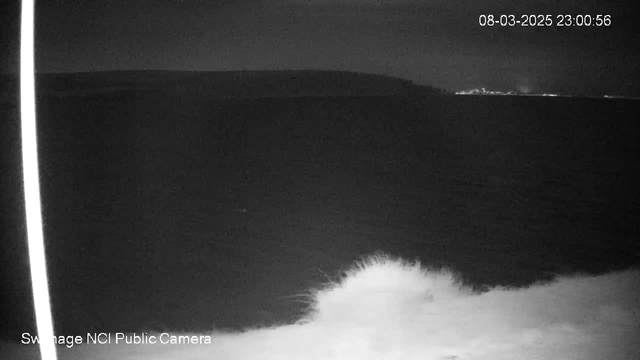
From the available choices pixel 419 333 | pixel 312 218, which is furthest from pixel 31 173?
pixel 419 333

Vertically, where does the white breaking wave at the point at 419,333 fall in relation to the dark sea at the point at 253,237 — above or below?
below

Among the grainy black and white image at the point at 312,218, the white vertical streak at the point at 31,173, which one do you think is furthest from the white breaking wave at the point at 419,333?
the white vertical streak at the point at 31,173

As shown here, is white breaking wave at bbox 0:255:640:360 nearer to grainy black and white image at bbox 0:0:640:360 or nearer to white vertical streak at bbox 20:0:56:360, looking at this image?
grainy black and white image at bbox 0:0:640:360

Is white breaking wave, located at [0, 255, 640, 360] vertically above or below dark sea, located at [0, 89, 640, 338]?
below

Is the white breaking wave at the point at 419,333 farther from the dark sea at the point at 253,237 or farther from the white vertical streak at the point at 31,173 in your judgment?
the white vertical streak at the point at 31,173

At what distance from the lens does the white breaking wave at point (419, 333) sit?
64.2 inches

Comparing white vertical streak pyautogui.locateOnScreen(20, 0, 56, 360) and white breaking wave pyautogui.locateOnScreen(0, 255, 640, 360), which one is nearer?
white vertical streak pyautogui.locateOnScreen(20, 0, 56, 360)

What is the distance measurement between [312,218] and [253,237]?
40 centimetres

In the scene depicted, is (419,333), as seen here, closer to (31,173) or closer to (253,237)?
(253,237)

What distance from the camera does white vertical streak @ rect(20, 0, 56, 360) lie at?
4.66 ft

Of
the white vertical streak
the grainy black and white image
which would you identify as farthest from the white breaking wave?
the white vertical streak

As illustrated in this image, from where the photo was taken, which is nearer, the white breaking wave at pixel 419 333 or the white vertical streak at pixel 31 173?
the white vertical streak at pixel 31 173

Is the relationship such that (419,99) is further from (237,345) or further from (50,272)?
(50,272)

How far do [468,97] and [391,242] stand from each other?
57 centimetres
